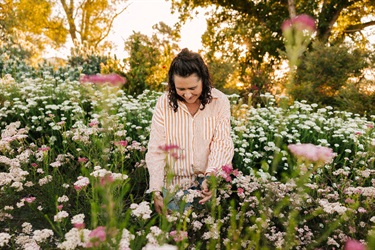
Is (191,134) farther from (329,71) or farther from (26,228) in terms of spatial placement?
(329,71)

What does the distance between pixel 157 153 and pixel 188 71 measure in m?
0.65

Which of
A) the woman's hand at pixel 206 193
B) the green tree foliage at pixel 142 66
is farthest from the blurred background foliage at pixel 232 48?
the woman's hand at pixel 206 193

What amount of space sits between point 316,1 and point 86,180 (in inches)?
420

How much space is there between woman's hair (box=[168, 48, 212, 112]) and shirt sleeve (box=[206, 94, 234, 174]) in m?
0.16

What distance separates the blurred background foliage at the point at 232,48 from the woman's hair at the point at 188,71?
0.76 metres

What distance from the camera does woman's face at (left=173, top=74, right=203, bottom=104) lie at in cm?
237

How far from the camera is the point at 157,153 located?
267cm

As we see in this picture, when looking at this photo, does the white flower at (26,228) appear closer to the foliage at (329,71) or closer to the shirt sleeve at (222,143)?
the shirt sleeve at (222,143)

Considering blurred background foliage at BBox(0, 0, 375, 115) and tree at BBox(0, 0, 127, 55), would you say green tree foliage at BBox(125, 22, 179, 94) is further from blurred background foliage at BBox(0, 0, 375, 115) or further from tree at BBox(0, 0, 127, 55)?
tree at BBox(0, 0, 127, 55)

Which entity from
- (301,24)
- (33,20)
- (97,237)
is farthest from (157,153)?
(33,20)

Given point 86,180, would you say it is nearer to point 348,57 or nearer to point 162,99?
point 162,99

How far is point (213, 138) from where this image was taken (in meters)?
2.80

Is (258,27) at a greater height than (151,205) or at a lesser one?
greater

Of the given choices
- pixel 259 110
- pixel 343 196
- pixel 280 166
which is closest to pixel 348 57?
pixel 259 110
